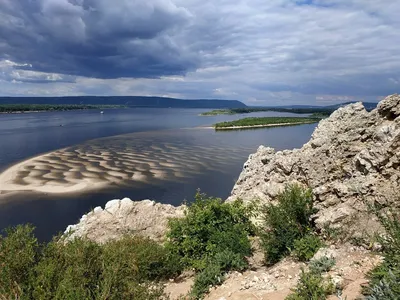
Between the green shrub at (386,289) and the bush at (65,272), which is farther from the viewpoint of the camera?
the bush at (65,272)

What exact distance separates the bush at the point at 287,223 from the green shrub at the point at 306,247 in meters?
0.50

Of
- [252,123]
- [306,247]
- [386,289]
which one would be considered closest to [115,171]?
[306,247]

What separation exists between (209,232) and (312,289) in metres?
7.01

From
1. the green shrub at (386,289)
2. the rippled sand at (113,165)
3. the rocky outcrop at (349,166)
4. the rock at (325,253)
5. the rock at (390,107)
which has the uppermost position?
the rock at (390,107)

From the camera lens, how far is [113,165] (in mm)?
50406

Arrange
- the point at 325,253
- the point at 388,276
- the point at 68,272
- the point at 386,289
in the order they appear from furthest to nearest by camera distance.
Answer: the point at 325,253
the point at 68,272
the point at 388,276
the point at 386,289

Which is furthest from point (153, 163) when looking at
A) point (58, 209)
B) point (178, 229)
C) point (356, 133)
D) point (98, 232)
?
point (356, 133)

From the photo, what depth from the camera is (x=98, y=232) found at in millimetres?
18547

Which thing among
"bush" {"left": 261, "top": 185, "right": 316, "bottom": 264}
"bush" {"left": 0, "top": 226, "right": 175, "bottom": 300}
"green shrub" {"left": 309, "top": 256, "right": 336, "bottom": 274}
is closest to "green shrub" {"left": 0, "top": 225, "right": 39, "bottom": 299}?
"bush" {"left": 0, "top": 226, "right": 175, "bottom": 300}

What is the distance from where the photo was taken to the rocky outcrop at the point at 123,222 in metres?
18.5

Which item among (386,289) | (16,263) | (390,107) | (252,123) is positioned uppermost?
(390,107)

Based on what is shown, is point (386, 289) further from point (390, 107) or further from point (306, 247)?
point (390, 107)

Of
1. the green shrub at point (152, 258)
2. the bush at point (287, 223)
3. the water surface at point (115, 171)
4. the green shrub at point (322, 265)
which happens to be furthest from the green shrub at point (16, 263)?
the water surface at point (115, 171)

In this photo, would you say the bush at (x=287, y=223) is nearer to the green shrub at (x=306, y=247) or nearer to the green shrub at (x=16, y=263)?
the green shrub at (x=306, y=247)
